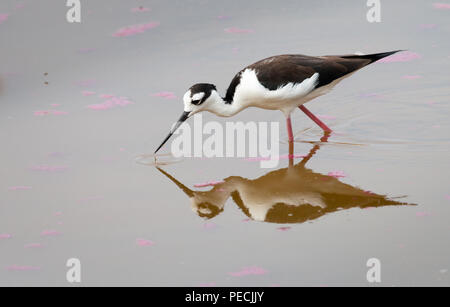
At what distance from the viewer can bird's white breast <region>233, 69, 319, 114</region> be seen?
7637mm

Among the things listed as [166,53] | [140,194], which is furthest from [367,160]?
[166,53]

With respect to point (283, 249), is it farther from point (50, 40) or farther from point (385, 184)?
point (50, 40)

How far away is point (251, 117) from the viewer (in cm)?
858

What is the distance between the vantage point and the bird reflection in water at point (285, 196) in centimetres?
655

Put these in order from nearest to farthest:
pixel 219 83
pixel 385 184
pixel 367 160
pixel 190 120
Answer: pixel 385 184
pixel 367 160
pixel 190 120
pixel 219 83

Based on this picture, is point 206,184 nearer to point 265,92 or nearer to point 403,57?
point 265,92

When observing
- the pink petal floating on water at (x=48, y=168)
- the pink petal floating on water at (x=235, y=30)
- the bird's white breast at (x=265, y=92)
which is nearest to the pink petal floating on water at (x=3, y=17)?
the pink petal floating on water at (x=235, y=30)

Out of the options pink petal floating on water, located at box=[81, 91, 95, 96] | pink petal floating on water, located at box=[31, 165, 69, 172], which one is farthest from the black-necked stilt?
pink petal floating on water, located at box=[81, 91, 95, 96]

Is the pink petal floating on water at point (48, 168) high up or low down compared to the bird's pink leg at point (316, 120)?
down

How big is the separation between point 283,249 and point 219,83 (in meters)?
3.62

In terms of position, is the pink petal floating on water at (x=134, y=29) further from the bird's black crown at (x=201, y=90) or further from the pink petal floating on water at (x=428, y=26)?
the pink petal floating on water at (x=428, y=26)

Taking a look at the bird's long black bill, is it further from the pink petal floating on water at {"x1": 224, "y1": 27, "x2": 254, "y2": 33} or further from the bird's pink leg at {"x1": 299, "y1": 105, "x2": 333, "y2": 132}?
the pink petal floating on water at {"x1": 224, "y1": 27, "x2": 254, "y2": 33}

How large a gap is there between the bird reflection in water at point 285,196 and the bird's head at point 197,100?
1.97ft

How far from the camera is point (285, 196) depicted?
6.87 m
